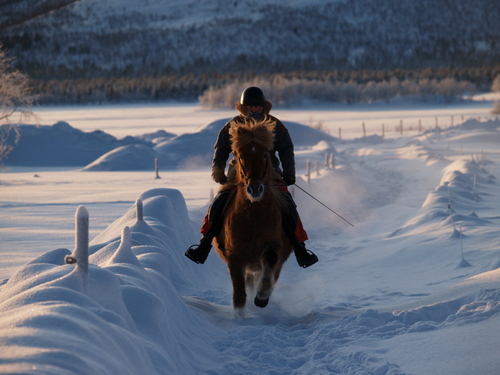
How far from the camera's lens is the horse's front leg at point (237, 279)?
6.80 meters

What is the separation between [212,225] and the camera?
720 centimetres

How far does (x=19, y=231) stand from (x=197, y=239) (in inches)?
157

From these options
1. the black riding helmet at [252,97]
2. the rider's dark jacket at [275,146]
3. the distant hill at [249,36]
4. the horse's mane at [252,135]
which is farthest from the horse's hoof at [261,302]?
the distant hill at [249,36]

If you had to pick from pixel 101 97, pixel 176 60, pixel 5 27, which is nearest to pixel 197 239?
pixel 101 97

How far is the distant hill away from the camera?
4961 inches

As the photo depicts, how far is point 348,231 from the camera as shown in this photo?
14047mm

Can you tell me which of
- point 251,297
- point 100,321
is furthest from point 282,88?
point 100,321

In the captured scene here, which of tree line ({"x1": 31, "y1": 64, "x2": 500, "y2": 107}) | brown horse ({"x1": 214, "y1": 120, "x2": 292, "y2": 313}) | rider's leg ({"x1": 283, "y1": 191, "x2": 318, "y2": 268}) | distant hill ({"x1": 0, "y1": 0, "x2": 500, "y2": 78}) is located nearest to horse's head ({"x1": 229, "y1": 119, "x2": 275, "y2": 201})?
brown horse ({"x1": 214, "y1": 120, "x2": 292, "y2": 313})

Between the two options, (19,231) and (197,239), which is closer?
(197,239)

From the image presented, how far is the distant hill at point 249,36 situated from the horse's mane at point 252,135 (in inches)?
4291

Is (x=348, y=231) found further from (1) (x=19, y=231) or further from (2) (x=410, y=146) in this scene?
(2) (x=410, y=146)

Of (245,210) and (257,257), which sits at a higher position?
(245,210)

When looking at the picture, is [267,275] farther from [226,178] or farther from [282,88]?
Result: [282,88]

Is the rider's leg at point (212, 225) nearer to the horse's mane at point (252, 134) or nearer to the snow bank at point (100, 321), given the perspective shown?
the snow bank at point (100, 321)
